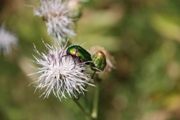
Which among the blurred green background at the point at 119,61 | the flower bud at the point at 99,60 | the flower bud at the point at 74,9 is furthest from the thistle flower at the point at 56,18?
the blurred green background at the point at 119,61

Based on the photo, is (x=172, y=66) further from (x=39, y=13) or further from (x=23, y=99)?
(x=39, y=13)

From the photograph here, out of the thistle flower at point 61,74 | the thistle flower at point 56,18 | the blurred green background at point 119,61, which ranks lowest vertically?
the thistle flower at point 61,74

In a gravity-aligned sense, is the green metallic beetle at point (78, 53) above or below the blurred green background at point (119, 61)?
below

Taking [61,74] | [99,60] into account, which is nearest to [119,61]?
[99,60]

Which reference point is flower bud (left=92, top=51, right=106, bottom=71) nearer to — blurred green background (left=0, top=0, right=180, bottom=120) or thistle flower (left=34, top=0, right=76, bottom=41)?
thistle flower (left=34, top=0, right=76, bottom=41)

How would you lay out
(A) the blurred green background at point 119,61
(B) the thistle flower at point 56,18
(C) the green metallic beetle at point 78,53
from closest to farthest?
(C) the green metallic beetle at point 78,53 → (B) the thistle flower at point 56,18 → (A) the blurred green background at point 119,61

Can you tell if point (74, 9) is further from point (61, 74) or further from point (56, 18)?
point (61, 74)

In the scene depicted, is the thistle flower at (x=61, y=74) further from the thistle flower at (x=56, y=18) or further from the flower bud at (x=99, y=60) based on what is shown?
the thistle flower at (x=56, y=18)
